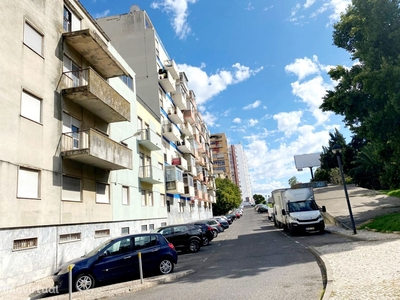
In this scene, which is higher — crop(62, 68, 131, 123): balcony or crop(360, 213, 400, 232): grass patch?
crop(62, 68, 131, 123): balcony

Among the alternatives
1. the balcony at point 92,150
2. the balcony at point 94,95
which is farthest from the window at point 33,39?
the balcony at point 92,150

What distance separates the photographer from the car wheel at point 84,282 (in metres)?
9.12

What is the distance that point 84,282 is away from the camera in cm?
923

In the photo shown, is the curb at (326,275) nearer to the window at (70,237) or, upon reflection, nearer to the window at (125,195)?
the window at (70,237)

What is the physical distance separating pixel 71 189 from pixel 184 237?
267 inches

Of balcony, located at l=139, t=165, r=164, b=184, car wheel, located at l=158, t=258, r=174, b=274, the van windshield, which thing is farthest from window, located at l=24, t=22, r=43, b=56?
the van windshield

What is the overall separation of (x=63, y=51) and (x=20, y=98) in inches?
168

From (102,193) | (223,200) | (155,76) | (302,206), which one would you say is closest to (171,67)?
(155,76)

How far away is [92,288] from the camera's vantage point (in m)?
9.27

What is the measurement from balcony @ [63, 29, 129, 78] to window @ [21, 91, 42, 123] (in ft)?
13.3

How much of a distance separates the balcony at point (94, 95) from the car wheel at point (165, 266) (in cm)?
839

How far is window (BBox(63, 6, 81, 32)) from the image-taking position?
15.6 metres

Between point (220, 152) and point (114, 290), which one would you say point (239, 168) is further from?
point (114, 290)

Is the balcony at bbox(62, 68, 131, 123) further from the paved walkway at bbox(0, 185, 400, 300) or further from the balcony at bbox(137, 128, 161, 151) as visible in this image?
the paved walkway at bbox(0, 185, 400, 300)
